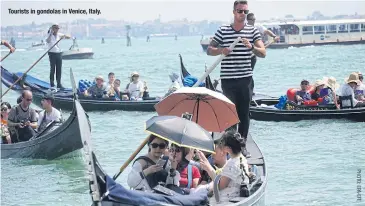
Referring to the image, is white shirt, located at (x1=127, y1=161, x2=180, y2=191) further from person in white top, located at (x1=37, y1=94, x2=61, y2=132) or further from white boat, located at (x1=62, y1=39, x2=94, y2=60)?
white boat, located at (x1=62, y1=39, x2=94, y2=60)

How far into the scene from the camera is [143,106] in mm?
12016

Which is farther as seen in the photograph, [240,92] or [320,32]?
[320,32]

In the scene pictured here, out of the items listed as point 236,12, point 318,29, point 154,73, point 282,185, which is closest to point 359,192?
point 282,185

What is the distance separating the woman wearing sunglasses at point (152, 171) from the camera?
4.54 metres

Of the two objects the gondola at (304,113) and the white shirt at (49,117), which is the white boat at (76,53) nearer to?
the gondola at (304,113)

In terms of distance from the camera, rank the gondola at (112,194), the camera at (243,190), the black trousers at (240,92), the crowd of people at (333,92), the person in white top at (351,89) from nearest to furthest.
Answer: the gondola at (112,194)
the camera at (243,190)
the black trousers at (240,92)
the person in white top at (351,89)
the crowd of people at (333,92)

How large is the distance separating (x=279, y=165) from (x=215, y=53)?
110 inches

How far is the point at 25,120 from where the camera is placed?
26.5ft

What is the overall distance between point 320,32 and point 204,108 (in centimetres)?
3705

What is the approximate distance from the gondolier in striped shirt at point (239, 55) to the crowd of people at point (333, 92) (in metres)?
3.93

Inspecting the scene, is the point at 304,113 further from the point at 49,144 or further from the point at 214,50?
the point at 214,50

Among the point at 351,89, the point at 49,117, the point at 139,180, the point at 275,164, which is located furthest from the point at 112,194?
the point at 351,89

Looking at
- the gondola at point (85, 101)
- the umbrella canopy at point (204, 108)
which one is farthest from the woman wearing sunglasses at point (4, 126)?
the gondola at point (85, 101)

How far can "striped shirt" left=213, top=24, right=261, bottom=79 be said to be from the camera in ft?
18.7
